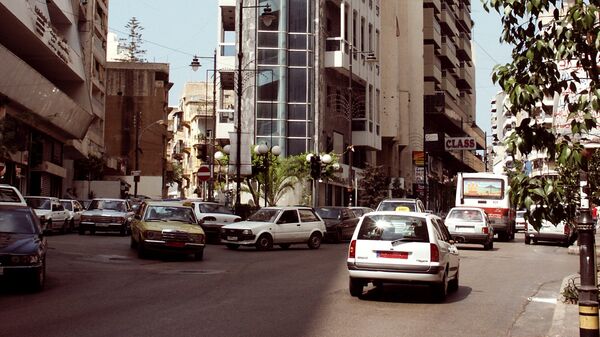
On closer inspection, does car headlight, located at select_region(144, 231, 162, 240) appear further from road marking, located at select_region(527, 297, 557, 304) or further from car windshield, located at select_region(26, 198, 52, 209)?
car windshield, located at select_region(26, 198, 52, 209)

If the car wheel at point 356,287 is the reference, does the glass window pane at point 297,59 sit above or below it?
above

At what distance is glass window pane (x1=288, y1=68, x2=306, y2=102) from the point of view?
1981 inches

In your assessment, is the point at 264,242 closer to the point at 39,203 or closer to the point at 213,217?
the point at 213,217

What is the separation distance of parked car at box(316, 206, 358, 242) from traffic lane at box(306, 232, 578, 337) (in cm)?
1272

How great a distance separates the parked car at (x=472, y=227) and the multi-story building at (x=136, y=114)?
59.9 metres

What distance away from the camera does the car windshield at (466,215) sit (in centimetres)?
2964

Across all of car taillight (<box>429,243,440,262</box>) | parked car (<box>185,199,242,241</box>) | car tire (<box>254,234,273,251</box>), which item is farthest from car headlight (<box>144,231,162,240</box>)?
car taillight (<box>429,243,440,262</box>)

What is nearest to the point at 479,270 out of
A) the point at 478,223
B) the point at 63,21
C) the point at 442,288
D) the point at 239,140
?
the point at 442,288

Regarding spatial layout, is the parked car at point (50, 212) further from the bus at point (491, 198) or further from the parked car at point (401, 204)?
the bus at point (491, 198)

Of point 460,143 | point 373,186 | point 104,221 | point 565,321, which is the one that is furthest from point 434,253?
point 460,143

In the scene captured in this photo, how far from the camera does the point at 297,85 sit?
1988 inches

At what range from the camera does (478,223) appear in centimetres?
2948

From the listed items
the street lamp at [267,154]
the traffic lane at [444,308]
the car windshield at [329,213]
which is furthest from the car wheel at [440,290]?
the street lamp at [267,154]

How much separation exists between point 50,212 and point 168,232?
12747 millimetres
